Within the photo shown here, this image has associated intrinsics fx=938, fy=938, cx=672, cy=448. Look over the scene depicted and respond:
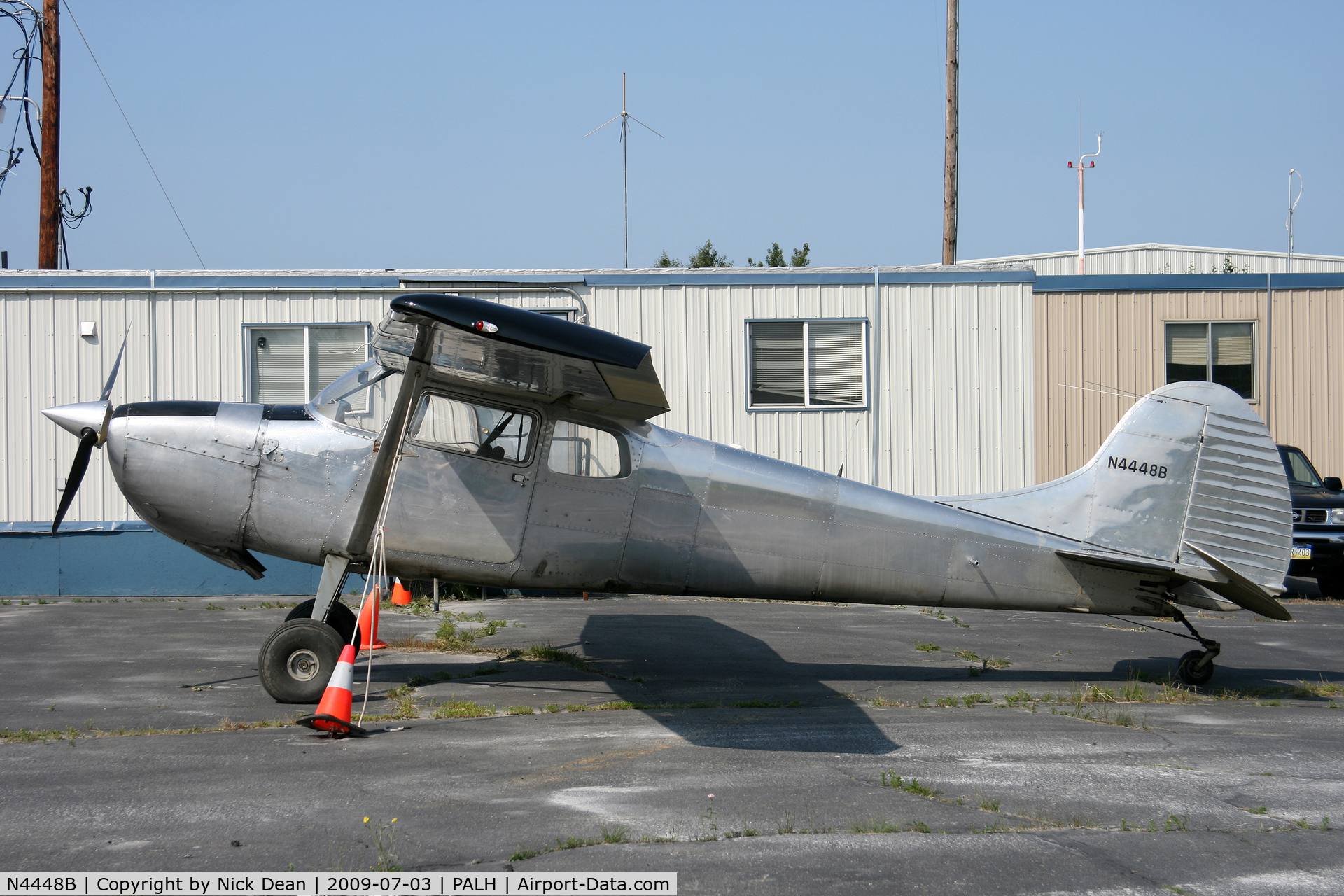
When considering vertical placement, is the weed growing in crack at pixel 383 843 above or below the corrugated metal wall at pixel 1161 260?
below

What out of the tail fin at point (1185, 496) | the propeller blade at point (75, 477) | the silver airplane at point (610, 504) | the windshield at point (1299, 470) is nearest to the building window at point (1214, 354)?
the windshield at point (1299, 470)

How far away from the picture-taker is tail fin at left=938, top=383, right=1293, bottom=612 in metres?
7.21

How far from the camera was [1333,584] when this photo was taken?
46.0 ft

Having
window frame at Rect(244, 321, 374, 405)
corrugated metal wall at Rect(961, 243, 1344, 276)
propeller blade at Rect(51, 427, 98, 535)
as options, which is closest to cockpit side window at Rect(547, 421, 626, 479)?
propeller blade at Rect(51, 427, 98, 535)

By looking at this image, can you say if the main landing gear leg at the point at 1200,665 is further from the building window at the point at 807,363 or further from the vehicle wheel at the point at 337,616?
the building window at the point at 807,363

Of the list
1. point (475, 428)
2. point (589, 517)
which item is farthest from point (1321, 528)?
point (475, 428)

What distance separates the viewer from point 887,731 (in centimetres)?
614

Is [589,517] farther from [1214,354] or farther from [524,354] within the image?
[1214,354]

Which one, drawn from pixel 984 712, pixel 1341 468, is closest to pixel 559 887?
pixel 984 712

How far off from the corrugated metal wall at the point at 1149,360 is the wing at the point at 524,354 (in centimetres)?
1049

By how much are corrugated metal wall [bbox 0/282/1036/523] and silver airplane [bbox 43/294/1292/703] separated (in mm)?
6228

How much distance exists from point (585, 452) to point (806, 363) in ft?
24.7

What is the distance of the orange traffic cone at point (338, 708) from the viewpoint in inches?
225

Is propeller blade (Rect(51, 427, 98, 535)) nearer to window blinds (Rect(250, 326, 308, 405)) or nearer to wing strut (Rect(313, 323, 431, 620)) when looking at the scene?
wing strut (Rect(313, 323, 431, 620))
